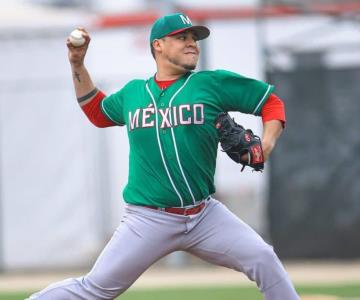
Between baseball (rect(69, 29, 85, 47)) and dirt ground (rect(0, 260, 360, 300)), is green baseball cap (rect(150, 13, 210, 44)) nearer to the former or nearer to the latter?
baseball (rect(69, 29, 85, 47))

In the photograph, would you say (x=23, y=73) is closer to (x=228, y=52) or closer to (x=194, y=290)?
(x=228, y=52)

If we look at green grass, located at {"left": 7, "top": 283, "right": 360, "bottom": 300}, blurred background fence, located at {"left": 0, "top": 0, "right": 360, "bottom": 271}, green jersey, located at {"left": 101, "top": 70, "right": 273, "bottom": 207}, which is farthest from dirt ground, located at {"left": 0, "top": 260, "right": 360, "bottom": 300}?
green jersey, located at {"left": 101, "top": 70, "right": 273, "bottom": 207}

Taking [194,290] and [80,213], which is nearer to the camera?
[194,290]

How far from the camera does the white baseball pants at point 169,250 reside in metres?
6.12

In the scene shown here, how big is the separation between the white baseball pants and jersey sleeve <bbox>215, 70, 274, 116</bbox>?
2.19 ft

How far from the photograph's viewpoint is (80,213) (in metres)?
14.8

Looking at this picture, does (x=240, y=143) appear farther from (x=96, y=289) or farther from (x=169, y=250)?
(x=96, y=289)

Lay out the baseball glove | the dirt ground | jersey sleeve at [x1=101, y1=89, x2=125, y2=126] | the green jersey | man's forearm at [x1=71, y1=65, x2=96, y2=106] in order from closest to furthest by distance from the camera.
Result: 1. the baseball glove
2. the green jersey
3. jersey sleeve at [x1=101, y1=89, x2=125, y2=126]
4. man's forearm at [x1=71, y1=65, x2=96, y2=106]
5. the dirt ground

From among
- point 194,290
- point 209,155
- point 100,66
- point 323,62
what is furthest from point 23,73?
point 209,155

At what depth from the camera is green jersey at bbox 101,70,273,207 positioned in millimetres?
6246

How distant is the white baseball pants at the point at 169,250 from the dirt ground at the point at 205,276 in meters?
5.32

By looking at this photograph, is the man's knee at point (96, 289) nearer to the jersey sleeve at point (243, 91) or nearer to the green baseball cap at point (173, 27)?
the jersey sleeve at point (243, 91)

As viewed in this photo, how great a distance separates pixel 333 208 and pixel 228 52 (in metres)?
3.32

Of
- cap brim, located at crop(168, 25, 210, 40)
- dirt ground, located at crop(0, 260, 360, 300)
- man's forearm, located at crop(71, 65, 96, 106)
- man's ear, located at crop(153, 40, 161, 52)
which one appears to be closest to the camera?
cap brim, located at crop(168, 25, 210, 40)
